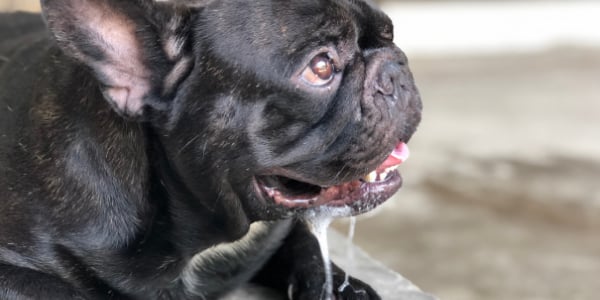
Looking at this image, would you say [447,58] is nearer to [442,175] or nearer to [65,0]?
[442,175]

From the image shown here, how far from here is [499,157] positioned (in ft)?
20.2

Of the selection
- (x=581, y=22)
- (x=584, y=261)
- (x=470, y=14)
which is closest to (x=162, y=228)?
(x=584, y=261)

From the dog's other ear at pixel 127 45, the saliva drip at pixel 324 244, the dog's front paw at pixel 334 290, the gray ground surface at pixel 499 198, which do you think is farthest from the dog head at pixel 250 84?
the gray ground surface at pixel 499 198

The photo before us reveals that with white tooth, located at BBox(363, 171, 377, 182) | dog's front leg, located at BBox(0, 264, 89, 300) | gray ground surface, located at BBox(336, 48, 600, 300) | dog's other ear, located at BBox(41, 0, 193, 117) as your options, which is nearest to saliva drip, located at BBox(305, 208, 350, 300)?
white tooth, located at BBox(363, 171, 377, 182)

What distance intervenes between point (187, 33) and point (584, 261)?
3.41m

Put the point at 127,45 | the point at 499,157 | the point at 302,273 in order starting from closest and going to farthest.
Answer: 1. the point at 127,45
2. the point at 302,273
3. the point at 499,157

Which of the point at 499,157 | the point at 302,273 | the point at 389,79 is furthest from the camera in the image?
the point at 499,157

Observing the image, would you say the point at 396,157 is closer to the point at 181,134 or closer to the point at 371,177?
the point at 371,177

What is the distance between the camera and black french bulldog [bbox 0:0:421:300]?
82.1 inches

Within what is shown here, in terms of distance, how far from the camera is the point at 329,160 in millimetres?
2195

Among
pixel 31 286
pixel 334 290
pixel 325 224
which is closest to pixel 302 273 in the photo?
pixel 334 290

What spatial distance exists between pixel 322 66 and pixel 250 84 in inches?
7.3

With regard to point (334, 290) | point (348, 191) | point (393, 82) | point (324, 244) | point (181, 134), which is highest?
point (393, 82)

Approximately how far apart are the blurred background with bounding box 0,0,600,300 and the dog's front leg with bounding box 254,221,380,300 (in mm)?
1884
